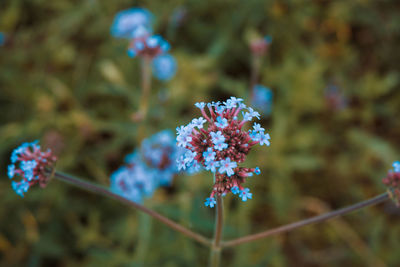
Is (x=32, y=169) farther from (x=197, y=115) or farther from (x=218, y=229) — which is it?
(x=197, y=115)

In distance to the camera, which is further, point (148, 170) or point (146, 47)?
point (148, 170)

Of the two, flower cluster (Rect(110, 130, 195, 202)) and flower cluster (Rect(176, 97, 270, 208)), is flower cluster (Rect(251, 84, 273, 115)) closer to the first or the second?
flower cluster (Rect(110, 130, 195, 202))

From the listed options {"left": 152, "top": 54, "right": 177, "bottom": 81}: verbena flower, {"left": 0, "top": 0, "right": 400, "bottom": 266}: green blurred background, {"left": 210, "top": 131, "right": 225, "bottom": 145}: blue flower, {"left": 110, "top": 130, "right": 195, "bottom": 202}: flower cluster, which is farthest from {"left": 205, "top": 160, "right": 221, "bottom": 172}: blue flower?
{"left": 152, "top": 54, "right": 177, "bottom": 81}: verbena flower

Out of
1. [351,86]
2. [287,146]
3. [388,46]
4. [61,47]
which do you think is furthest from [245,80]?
[61,47]

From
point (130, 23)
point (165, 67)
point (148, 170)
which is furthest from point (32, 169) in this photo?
point (130, 23)

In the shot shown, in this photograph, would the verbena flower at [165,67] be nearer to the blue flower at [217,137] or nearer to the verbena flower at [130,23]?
the verbena flower at [130,23]
